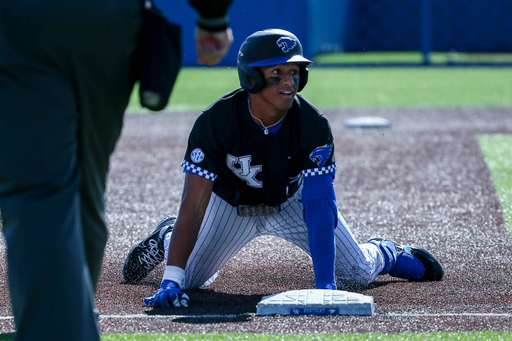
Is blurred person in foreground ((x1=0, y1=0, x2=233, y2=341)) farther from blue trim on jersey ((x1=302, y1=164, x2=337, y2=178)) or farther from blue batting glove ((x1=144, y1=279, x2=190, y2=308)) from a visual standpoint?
blue trim on jersey ((x1=302, y1=164, x2=337, y2=178))

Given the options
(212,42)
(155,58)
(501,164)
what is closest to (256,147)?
(212,42)

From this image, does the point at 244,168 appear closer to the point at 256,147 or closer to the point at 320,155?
the point at 256,147

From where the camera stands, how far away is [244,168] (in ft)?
10.5

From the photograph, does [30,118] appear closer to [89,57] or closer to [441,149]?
[89,57]

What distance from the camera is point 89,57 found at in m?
1.75

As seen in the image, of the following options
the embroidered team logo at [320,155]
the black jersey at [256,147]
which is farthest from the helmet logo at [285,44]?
the embroidered team logo at [320,155]

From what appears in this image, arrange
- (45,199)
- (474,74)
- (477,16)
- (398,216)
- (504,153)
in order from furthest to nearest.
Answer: (477,16) < (474,74) < (504,153) < (398,216) < (45,199)

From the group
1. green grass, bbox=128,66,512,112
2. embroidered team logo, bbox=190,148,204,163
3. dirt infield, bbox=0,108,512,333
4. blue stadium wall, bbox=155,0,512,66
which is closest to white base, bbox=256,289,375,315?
dirt infield, bbox=0,108,512,333

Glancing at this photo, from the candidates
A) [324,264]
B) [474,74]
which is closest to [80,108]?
[324,264]

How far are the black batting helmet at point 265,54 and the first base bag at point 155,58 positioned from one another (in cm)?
122

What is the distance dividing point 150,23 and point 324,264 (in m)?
1.56

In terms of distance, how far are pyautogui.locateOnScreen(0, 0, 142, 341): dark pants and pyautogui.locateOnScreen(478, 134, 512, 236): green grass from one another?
3.35 m

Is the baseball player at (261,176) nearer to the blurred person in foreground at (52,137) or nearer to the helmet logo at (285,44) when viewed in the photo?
the helmet logo at (285,44)

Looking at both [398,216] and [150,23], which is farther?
[398,216]
